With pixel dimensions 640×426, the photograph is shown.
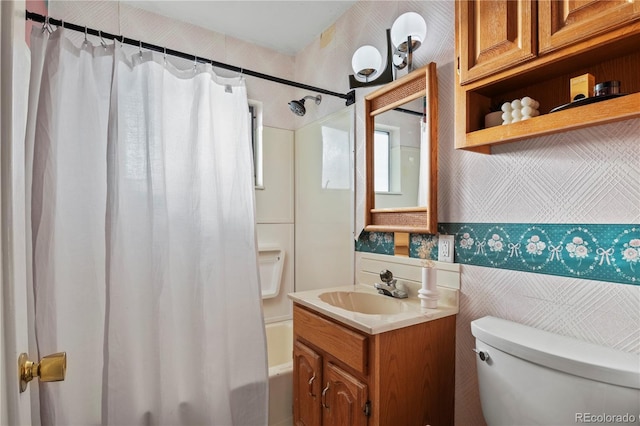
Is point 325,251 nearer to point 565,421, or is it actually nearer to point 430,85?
point 430,85

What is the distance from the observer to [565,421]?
2.91 feet

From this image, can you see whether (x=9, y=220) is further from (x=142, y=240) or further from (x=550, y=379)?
(x=550, y=379)

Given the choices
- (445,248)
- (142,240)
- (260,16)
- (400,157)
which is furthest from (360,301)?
(260,16)

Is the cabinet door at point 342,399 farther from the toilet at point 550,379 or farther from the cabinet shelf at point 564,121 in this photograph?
the cabinet shelf at point 564,121

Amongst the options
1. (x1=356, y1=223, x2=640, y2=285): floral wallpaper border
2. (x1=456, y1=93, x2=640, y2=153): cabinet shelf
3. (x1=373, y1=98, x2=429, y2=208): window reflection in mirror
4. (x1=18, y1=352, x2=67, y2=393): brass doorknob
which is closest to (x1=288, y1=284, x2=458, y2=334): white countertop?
(x1=356, y1=223, x2=640, y2=285): floral wallpaper border

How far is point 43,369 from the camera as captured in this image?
1.93ft

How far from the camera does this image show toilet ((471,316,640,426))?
82 centimetres

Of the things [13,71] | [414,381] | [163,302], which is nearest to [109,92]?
[163,302]

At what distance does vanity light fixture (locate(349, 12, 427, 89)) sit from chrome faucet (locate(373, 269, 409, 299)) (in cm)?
99

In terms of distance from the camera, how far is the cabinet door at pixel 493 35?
3.25 feet

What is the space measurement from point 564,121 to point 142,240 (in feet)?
5.17

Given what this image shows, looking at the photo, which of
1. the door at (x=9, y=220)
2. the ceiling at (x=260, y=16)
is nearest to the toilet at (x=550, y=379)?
the door at (x=9, y=220)

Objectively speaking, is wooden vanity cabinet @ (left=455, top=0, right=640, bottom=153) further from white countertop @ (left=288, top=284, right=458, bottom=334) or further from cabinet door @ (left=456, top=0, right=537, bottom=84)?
white countertop @ (left=288, top=284, right=458, bottom=334)

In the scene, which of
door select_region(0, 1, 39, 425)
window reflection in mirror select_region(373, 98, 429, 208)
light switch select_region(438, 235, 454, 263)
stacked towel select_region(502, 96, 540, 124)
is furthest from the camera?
window reflection in mirror select_region(373, 98, 429, 208)
